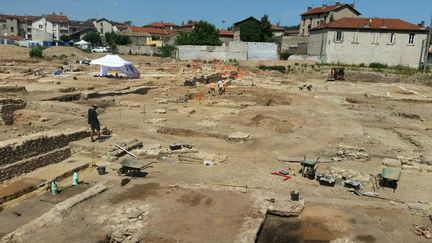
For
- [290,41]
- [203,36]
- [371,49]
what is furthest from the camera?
→ [290,41]

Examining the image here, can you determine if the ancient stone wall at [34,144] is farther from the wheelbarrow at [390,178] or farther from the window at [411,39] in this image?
the window at [411,39]

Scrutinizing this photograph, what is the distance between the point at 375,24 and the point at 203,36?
896 inches

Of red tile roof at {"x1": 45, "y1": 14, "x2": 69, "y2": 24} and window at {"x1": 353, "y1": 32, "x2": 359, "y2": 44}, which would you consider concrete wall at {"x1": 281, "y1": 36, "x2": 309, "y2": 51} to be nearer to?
window at {"x1": 353, "y1": 32, "x2": 359, "y2": 44}

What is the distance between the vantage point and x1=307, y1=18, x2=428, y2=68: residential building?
47.7 m

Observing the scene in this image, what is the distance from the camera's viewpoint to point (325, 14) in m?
66.9

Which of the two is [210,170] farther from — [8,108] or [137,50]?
[137,50]

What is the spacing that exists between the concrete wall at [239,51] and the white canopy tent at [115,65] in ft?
65.4

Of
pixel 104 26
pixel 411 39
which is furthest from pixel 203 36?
pixel 104 26

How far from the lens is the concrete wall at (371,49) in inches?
1885

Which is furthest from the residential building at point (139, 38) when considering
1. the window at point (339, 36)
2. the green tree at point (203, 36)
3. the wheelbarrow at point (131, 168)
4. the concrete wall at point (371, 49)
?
the wheelbarrow at point (131, 168)

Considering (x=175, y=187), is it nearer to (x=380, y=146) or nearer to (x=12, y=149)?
(x=12, y=149)

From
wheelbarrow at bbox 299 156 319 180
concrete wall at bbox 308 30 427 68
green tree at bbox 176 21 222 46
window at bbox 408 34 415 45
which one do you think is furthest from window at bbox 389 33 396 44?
wheelbarrow at bbox 299 156 319 180

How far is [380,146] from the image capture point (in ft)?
52.2

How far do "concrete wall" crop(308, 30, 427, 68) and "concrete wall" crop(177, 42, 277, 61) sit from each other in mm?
6868
